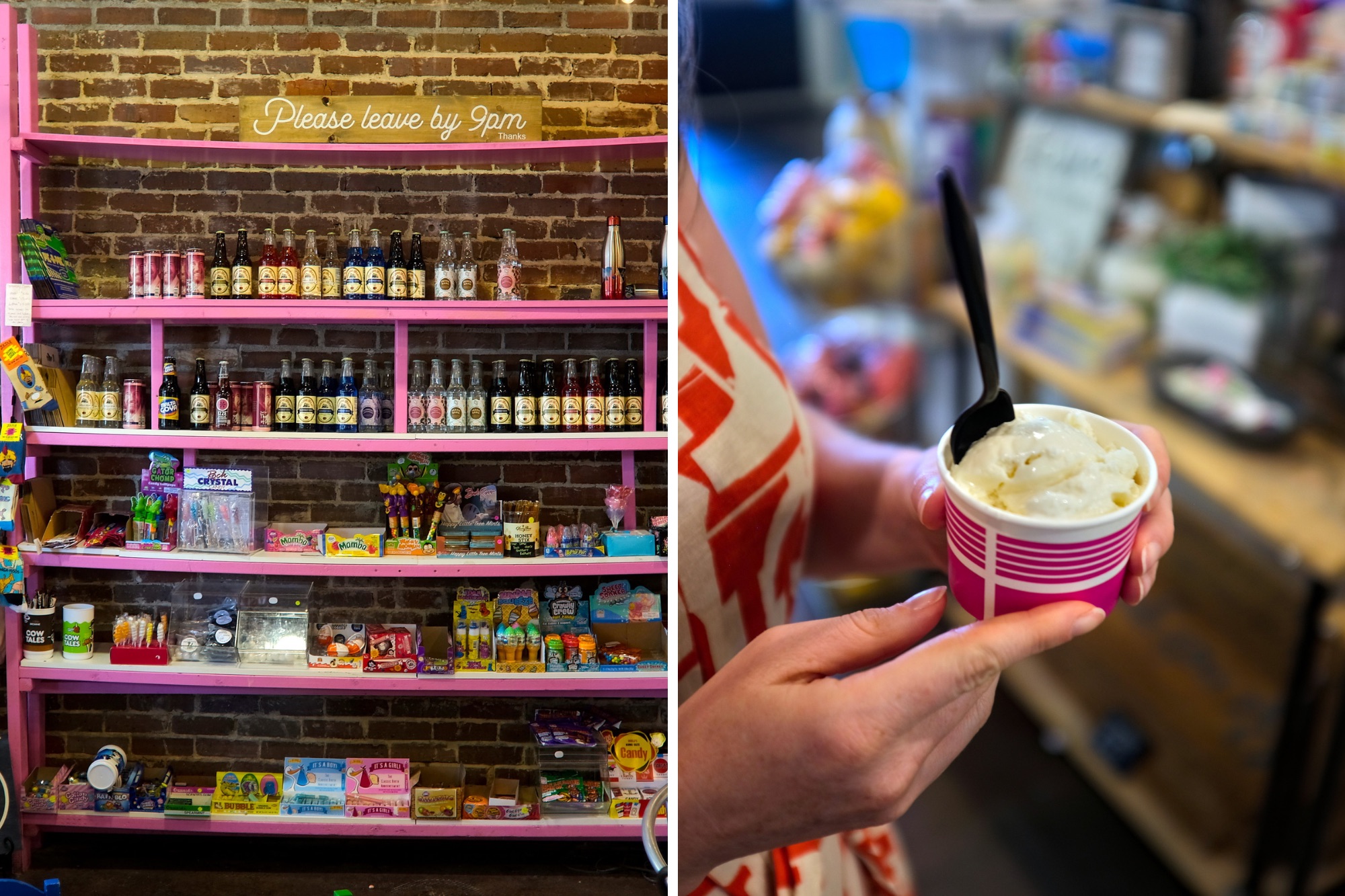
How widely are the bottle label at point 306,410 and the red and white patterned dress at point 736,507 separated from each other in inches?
14.5

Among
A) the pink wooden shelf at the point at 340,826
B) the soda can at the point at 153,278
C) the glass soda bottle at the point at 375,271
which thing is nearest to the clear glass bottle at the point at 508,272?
the glass soda bottle at the point at 375,271

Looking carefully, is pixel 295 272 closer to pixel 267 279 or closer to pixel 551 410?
pixel 267 279

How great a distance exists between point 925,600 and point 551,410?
0.46m

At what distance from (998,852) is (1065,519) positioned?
2.51 m

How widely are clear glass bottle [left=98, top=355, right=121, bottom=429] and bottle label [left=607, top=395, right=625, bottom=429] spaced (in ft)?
1.61

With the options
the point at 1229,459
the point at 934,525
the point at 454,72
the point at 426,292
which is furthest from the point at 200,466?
the point at 1229,459

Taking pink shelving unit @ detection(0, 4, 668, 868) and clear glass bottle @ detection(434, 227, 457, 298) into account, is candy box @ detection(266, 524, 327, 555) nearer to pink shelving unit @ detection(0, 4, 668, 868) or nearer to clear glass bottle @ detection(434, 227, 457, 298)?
pink shelving unit @ detection(0, 4, 668, 868)

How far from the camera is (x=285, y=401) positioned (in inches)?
35.7

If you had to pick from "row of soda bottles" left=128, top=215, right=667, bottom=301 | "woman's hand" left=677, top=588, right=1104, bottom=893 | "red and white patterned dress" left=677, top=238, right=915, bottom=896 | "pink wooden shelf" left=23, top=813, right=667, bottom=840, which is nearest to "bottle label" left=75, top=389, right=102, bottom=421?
"row of soda bottles" left=128, top=215, right=667, bottom=301

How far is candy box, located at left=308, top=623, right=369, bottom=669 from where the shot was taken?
94 centimetres

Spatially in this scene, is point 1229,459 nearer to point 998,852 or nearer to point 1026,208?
point 998,852

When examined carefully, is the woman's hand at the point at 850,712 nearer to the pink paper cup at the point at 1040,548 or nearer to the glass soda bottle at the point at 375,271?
the pink paper cup at the point at 1040,548

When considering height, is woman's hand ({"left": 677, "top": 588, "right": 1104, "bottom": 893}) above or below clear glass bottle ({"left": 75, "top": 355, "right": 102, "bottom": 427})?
below

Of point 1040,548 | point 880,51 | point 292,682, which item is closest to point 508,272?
point 292,682
